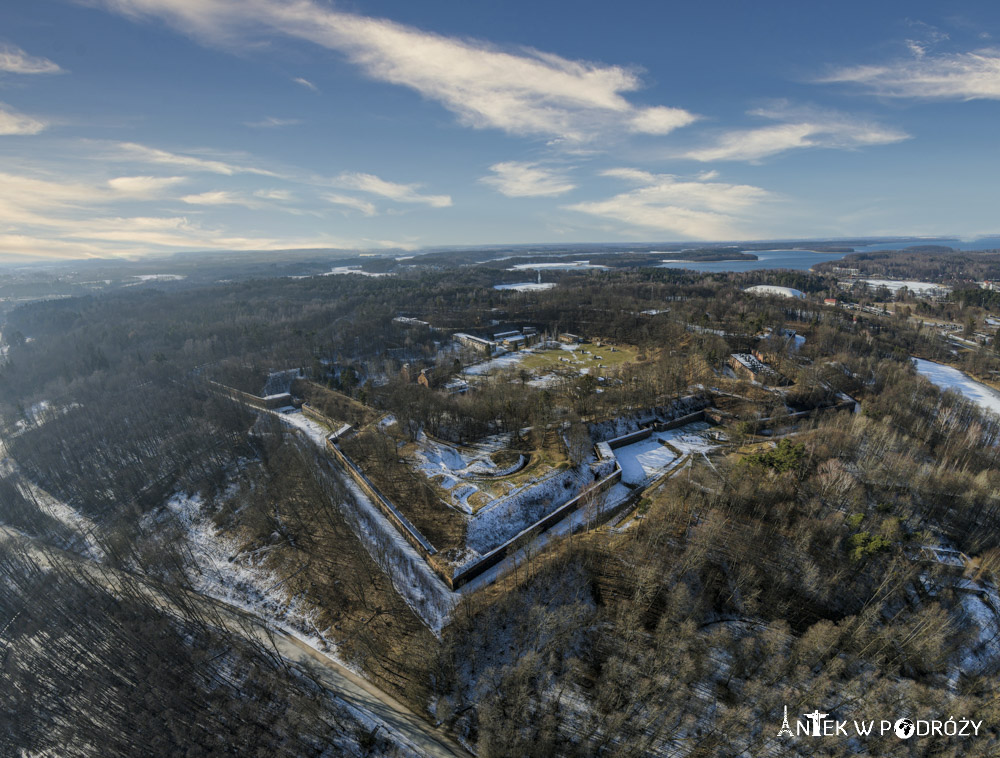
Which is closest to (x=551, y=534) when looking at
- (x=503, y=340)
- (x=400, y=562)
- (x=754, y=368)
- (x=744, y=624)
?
(x=400, y=562)

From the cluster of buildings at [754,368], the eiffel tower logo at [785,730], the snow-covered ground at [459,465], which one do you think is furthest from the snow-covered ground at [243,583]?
the cluster of buildings at [754,368]

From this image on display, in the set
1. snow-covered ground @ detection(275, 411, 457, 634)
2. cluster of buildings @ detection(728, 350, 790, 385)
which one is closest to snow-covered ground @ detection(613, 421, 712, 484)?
cluster of buildings @ detection(728, 350, 790, 385)

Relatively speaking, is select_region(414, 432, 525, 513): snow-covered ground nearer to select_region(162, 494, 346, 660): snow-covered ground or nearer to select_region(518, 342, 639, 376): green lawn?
select_region(162, 494, 346, 660): snow-covered ground

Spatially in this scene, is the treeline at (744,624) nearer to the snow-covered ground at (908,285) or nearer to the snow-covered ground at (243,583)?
the snow-covered ground at (243,583)

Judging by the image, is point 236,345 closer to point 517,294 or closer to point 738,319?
point 517,294

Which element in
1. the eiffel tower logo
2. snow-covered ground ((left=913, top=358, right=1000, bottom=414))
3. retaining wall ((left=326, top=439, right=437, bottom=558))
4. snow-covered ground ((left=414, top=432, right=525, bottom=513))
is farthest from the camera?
snow-covered ground ((left=913, top=358, right=1000, bottom=414))
